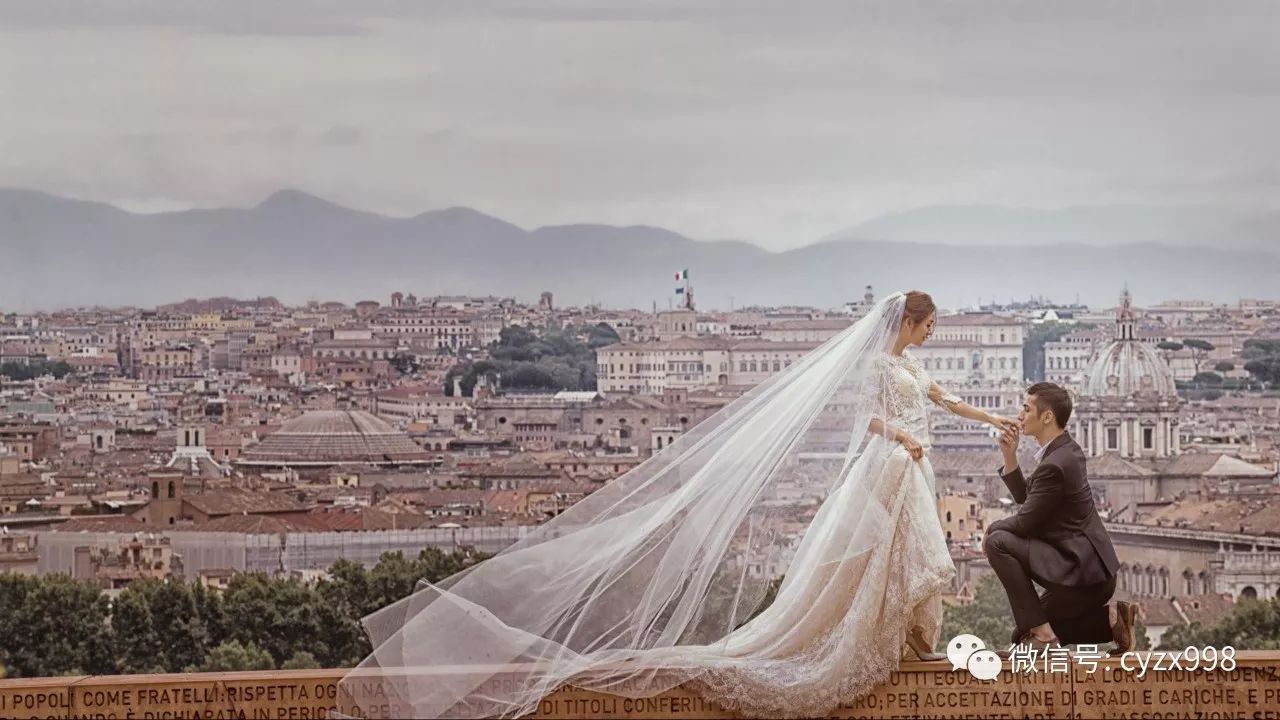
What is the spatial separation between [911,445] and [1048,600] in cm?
27

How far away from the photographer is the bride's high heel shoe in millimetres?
2941

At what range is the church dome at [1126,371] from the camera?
3722 cm

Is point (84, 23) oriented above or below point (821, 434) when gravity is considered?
above

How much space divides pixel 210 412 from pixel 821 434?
122ft

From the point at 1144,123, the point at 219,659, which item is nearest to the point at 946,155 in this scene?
the point at 1144,123

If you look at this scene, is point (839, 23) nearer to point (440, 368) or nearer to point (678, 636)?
point (440, 368)

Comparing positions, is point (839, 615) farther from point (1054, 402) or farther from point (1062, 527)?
point (1054, 402)

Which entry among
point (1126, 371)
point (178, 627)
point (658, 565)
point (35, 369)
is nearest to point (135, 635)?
point (178, 627)

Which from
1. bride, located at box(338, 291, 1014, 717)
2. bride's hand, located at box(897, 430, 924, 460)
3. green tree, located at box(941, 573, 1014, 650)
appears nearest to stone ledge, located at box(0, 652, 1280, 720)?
bride, located at box(338, 291, 1014, 717)

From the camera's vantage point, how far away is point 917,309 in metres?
3.12

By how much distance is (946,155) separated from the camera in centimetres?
3272

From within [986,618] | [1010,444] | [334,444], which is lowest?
[986,618]

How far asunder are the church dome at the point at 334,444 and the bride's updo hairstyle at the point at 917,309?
33.8m

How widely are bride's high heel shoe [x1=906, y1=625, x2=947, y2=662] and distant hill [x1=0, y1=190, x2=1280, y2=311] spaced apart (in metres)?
30.2
